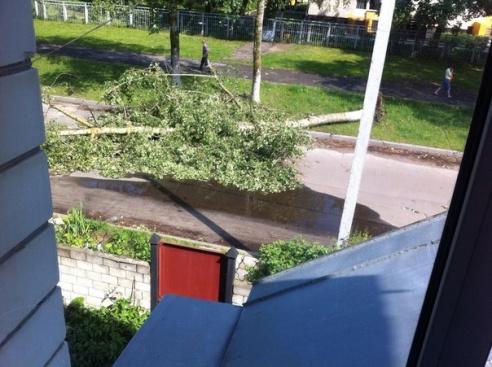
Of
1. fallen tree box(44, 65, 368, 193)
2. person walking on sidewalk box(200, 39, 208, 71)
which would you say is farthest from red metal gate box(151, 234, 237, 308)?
person walking on sidewalk box(200, 39, 208, 71)

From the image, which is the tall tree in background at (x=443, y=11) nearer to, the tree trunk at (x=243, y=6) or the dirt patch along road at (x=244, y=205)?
the dirt patch along road at (x=244, y=205)

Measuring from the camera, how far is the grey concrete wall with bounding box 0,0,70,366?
0.65 m

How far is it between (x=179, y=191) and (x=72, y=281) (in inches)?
80.6

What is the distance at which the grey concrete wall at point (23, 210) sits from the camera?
2.12 ft

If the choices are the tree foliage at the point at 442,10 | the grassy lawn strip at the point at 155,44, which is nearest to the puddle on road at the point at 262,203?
the tree foliage at the point at 442,10

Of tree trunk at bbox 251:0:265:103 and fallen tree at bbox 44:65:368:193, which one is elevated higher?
tree trunk at bbox 251:0:265:103

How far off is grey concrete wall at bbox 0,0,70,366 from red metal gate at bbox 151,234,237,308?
8.64ft

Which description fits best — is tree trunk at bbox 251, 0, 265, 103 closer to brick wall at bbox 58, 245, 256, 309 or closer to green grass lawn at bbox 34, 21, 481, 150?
green grass lawn at bbox 34, 21, 481, 150

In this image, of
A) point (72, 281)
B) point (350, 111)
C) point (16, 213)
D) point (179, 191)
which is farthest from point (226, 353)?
point (350, 111)

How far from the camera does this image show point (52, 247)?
2.72 ft

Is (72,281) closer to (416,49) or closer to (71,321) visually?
(71,321)

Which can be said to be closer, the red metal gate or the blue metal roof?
the blue metal roof

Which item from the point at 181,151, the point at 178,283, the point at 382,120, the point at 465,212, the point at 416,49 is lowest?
the point at 178,283

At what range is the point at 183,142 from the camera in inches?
224
